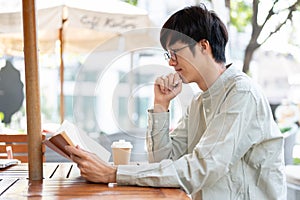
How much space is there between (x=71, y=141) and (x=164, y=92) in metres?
0.36

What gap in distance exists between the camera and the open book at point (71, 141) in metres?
1.19

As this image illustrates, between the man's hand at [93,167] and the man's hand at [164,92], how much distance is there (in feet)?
1.02

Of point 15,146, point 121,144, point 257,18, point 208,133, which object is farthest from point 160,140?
point 257,18

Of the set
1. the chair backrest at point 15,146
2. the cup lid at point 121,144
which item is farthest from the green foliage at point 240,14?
the cup lid at point 121,144

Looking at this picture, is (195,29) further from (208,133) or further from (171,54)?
(208,133)

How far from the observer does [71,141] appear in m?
1.20

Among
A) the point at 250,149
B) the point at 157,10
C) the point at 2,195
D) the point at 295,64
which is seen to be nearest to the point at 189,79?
the point at 250,149

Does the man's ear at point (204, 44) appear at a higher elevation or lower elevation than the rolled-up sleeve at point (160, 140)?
higher

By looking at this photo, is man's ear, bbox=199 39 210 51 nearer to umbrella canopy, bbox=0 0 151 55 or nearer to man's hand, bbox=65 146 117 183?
man's hand, bbox=65 146 117 183

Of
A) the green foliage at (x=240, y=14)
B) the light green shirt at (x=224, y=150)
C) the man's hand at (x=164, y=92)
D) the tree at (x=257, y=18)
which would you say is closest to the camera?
the light green shirt at (x=224, y=150)

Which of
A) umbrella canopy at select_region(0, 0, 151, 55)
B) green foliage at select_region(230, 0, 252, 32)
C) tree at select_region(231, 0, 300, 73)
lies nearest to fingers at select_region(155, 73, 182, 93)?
umbrella canopy at select_region(0, 0, 151, 55)

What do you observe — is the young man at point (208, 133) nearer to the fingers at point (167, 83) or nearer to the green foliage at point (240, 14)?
the fingers at point (167, 83)

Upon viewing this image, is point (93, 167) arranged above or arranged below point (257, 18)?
below

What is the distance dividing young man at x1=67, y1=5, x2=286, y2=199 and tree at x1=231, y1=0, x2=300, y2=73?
285cm
